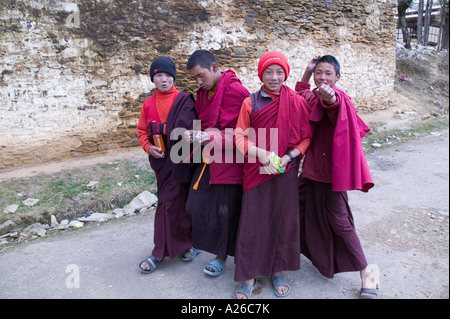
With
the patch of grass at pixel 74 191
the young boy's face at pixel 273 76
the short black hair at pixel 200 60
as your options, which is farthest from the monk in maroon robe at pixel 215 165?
the patch of grass at pixel 74 191

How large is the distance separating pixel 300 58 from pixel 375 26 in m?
2.71

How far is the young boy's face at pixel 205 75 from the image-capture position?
7.95 feet

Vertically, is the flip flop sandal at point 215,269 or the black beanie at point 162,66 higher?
the black beanie at point 162,66

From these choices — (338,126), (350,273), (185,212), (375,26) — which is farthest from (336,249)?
(375,26)

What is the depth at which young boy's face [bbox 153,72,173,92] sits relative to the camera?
2.65 meters

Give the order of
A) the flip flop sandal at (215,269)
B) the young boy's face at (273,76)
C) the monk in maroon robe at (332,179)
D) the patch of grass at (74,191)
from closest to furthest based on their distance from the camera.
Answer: the monk in maroon robe at (332,179) < the young boy's face at (273,76) < the flip flop sandal at (215,269) < the patch of grass at (74,191)

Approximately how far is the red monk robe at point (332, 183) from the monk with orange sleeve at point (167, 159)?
917mm

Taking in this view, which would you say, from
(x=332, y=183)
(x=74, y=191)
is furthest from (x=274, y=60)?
(x=74, y=191)

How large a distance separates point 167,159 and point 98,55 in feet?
11.9

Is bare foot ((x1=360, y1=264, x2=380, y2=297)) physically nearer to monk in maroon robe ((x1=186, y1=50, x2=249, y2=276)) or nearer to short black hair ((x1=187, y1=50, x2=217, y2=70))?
monk in maroon robe ((x1=186, y1=50, x2=249, y2=276))

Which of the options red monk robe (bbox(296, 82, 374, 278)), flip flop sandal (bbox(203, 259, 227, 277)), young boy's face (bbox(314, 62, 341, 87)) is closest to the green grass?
flip flop sandal (bbox(203, 259, 227, 277))

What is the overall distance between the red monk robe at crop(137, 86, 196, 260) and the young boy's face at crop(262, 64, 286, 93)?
0.66 m

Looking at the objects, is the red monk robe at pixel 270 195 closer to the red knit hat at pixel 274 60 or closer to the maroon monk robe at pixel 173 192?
the red knit hat at pixel 274 60

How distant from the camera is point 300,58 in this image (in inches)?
312
